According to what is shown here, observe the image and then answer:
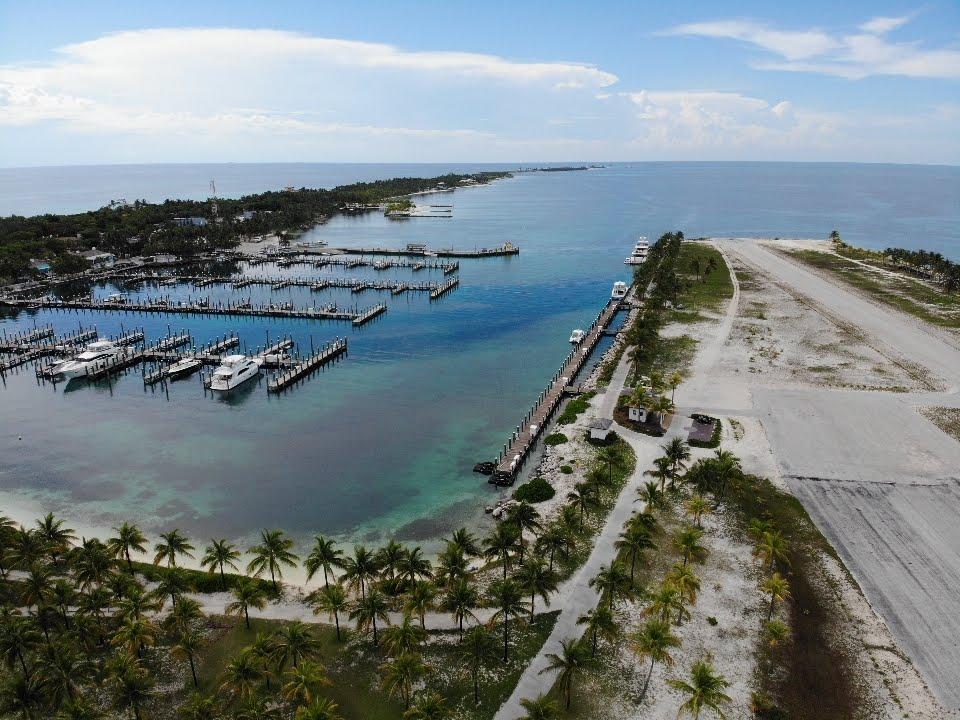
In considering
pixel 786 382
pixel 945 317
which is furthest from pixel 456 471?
pixel 945 317

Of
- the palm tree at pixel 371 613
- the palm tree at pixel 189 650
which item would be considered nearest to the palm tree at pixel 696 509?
the palm tree at pixel 371 613

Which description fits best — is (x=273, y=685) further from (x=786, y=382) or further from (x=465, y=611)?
(x=786, y=382)

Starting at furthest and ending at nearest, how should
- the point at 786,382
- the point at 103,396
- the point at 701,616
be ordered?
1. the point at 103,396
2. the point at 786,382
3. the point at 701,616

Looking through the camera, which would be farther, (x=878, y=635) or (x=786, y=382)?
(x=786, y=382)

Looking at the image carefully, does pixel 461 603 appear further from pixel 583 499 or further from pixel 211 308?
pixel 211 308

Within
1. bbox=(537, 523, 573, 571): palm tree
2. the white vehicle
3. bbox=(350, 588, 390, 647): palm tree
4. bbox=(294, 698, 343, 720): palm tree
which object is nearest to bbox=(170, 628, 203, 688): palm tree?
bbox=(350, 588, 390, 647): palm tree
